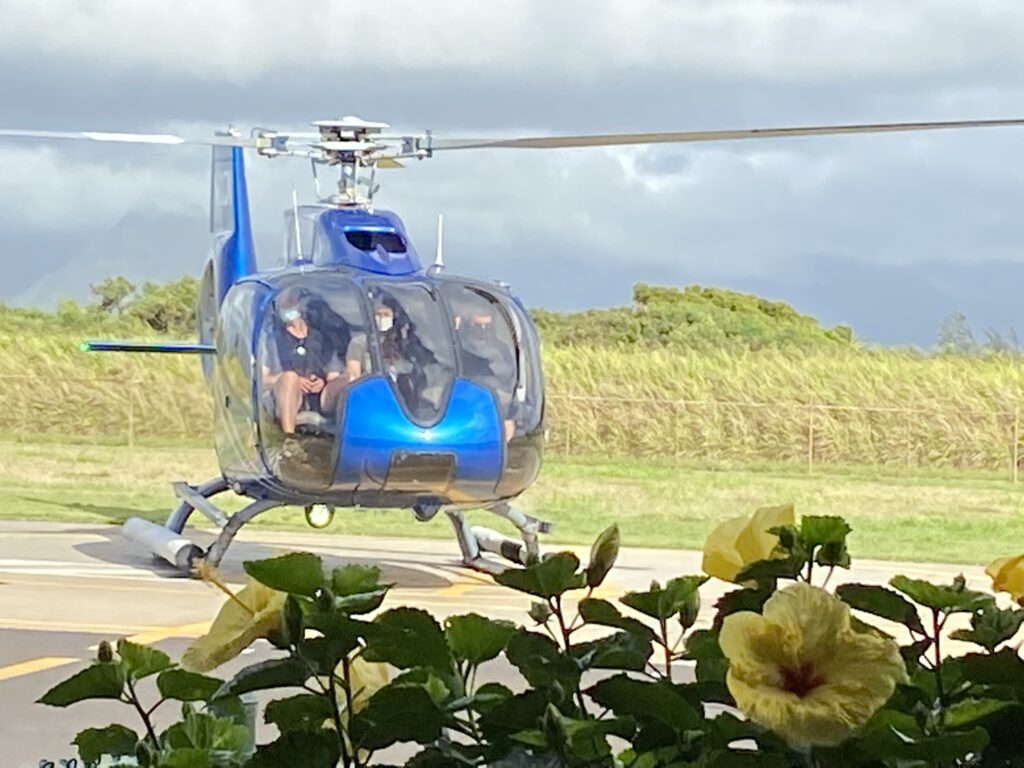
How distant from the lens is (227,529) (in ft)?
26.1

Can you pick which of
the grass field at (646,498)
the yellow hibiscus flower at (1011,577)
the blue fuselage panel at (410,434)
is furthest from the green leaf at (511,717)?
the grass field at (646,498)

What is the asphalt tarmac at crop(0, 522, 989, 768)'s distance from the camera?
526 cm

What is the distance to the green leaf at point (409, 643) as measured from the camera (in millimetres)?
709

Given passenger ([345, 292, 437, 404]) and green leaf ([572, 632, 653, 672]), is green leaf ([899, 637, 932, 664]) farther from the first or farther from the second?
passenger ([345, 292, 437, 404])

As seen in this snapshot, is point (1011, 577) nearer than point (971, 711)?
No

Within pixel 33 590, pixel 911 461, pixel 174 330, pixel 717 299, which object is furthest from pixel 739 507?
pixel 717 299

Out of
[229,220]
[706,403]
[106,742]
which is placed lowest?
[106,742]

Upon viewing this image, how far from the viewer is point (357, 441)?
7.14m

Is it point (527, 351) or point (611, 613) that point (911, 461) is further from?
point (611, 613)

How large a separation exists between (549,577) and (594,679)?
0.19 feet

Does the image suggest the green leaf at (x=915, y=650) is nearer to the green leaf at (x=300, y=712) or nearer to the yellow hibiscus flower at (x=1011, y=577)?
the yellow hibiscus flower at (x=1011, y=577)

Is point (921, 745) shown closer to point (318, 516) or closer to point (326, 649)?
point (326, 649)

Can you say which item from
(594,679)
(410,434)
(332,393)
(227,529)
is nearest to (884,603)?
(594,679)

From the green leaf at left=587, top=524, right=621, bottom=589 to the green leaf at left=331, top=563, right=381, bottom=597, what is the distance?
11cm
